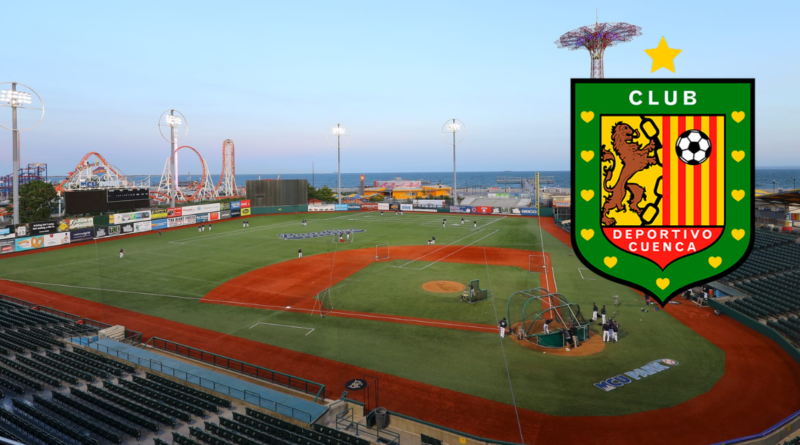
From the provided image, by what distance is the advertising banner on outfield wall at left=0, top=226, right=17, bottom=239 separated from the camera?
43.2 metres

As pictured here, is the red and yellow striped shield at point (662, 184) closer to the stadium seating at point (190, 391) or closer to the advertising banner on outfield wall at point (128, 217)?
the stadium seating at point (190, 391)

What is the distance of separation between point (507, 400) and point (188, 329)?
17.0 meters

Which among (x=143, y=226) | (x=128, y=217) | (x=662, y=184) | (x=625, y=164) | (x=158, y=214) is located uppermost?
(x=625, y=164)

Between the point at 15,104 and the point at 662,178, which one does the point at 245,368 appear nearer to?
the point at 662,178

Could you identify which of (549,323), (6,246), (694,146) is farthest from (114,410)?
(6,246)

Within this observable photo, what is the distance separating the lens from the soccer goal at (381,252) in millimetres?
41181

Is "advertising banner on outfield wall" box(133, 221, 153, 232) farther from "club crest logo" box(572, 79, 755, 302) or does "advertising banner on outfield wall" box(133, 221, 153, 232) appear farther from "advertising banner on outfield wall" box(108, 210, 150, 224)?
"club crest logo" box(572, 79, 755, 302)

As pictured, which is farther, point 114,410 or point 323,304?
point 323,304

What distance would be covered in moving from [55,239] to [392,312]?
4190cm

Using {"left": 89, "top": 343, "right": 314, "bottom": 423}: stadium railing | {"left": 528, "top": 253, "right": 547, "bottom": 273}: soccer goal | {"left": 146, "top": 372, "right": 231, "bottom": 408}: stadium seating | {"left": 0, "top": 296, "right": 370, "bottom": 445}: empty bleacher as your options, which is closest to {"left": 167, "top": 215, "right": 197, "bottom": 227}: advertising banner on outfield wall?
{"left": 0, "top": 296, "right": 370, "bottom": 445}: empty bleacher

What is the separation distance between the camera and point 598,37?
47906mm

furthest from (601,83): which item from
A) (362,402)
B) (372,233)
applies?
(372,233)

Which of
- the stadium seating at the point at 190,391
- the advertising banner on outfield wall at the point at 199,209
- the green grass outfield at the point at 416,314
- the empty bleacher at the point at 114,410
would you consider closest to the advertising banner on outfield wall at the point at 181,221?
the advertising banner on outfield wall at the point at 199,209

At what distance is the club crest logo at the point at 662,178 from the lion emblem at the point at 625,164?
1 centimetres
